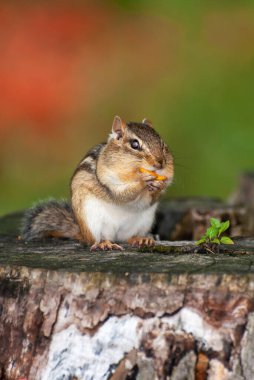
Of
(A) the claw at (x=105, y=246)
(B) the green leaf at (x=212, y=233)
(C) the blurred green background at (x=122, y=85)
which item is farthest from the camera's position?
(C) the blurred green background at (x=122, y=85)

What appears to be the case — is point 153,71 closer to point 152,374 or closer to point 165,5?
point 165,5

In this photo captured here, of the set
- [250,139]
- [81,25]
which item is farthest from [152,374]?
[81,25]

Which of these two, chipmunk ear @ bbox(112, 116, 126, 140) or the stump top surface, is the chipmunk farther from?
the stump top surface

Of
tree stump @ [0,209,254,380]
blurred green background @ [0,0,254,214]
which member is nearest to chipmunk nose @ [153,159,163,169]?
tree stump @ [0,209,254,380]

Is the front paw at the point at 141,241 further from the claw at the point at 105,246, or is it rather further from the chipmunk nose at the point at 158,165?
the chipmunk nose at the point at 158,165

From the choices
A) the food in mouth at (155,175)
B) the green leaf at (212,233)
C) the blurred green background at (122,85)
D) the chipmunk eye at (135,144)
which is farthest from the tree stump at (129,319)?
the blurred green background at (122,85)
